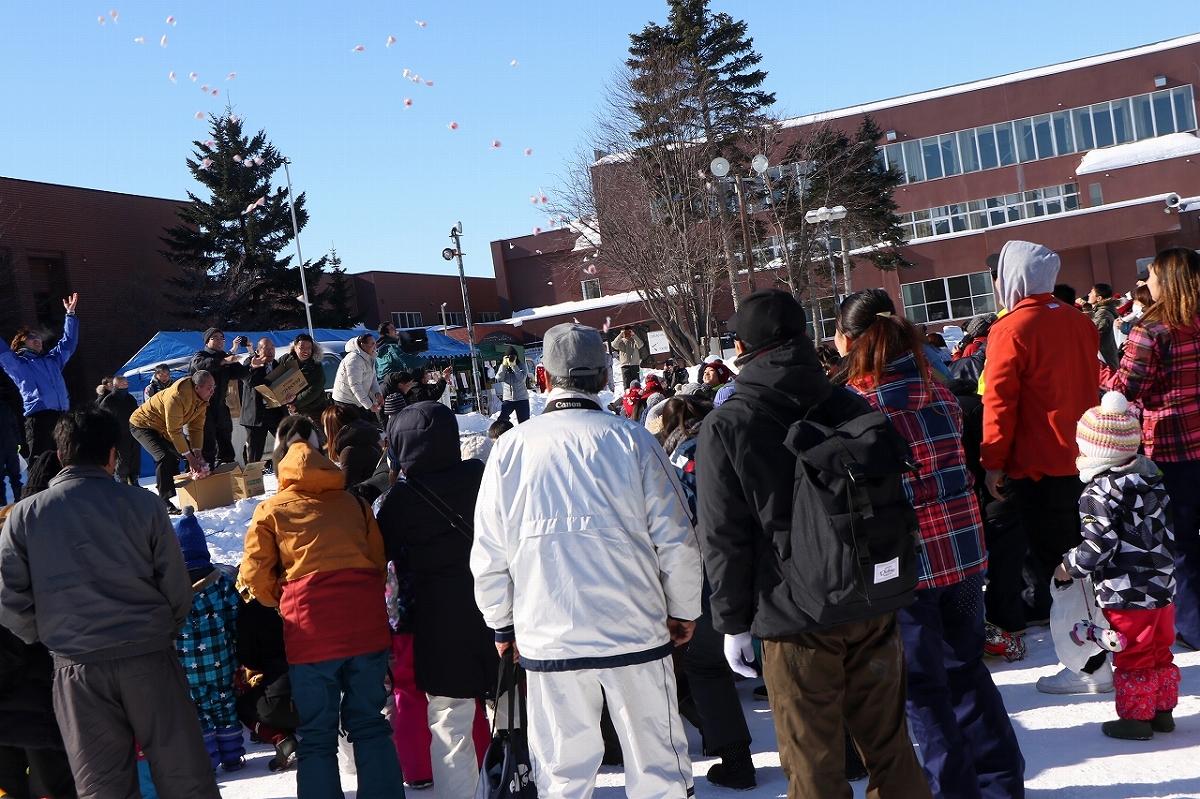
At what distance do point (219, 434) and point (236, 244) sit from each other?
34387 mm

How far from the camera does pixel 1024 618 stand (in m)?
5.39

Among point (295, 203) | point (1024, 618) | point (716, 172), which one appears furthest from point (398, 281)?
point (1024, 618)

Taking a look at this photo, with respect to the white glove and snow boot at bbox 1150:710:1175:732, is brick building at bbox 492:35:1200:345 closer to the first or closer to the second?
snow boot at bbox 1150:710:1175:732

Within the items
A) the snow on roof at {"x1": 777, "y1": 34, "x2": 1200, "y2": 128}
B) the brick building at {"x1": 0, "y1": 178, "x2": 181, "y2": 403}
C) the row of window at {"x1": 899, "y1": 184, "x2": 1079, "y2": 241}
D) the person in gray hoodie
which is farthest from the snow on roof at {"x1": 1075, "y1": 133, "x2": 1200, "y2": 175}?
the person in gray hoodie

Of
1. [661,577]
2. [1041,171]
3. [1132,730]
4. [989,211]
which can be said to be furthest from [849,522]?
[1041,171]

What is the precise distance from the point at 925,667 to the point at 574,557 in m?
1.26

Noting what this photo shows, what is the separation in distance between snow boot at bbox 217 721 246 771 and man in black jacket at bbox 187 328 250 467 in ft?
22.2

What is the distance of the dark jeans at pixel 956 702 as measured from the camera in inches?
130

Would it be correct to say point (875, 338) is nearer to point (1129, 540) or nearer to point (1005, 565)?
point (1129, 540)

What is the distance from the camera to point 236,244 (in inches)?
1726

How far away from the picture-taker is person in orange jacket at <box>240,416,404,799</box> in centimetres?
396

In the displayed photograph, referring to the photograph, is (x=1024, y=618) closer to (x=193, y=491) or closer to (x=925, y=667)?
(x=925, y=667)

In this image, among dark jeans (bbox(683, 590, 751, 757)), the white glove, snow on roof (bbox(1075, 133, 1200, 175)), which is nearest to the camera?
the white glove

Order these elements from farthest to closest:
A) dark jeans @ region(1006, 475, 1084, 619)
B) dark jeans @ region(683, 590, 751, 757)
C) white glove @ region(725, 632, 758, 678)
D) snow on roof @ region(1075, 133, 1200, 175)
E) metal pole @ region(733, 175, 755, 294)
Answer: snow on roof @ region(1075, 133, 1200, 175)
metal pole @ region(733, 175, 755, 294)
dark jeans @ region(1006, 475, 1084, 619)
dark jeans @ region(683, 590, 751, 757)
white glove @ region(725, 632, 758, 678)
